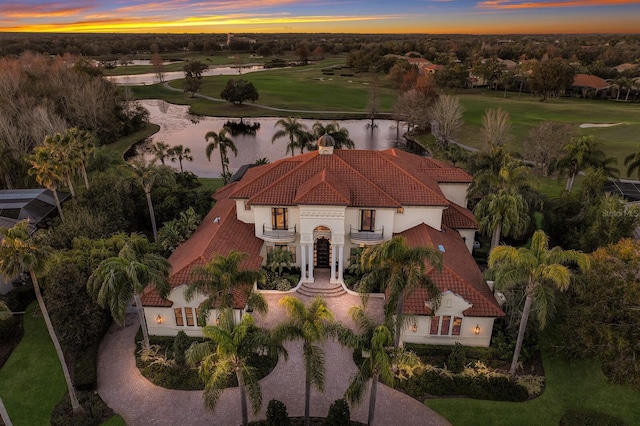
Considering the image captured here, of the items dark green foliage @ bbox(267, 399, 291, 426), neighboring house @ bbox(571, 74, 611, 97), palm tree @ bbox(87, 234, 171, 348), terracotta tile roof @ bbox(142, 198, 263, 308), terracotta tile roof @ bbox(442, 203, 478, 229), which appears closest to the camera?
dark green foliage @ bbox(267, 399, 291, 426)

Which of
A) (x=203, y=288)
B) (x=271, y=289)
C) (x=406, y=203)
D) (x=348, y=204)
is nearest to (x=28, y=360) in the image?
(x=203, y=288)

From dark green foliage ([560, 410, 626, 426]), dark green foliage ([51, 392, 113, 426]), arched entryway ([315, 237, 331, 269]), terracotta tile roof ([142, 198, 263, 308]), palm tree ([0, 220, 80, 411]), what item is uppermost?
palm tree ([0, 220, 80, 411])

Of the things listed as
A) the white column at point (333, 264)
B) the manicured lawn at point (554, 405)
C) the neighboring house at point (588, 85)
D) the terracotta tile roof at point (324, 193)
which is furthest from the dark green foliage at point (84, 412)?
the neighboring house at point (588, 85)

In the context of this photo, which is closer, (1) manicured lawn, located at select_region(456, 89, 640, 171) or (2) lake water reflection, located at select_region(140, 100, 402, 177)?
(2) lake water reflection, located at select_region(140, 100, 402, 177)

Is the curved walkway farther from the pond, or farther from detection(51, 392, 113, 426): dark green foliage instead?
the pond

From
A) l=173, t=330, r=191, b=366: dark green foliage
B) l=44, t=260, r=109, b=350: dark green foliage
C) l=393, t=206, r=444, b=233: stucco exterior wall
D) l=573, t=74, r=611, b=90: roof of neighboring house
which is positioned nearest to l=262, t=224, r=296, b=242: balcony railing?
l=393, t=206, r=444, b=233: stucco exterior wall

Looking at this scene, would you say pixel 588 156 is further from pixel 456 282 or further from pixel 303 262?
pixel 303 262

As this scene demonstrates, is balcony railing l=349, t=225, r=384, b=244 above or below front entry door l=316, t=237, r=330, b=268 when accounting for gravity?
above
